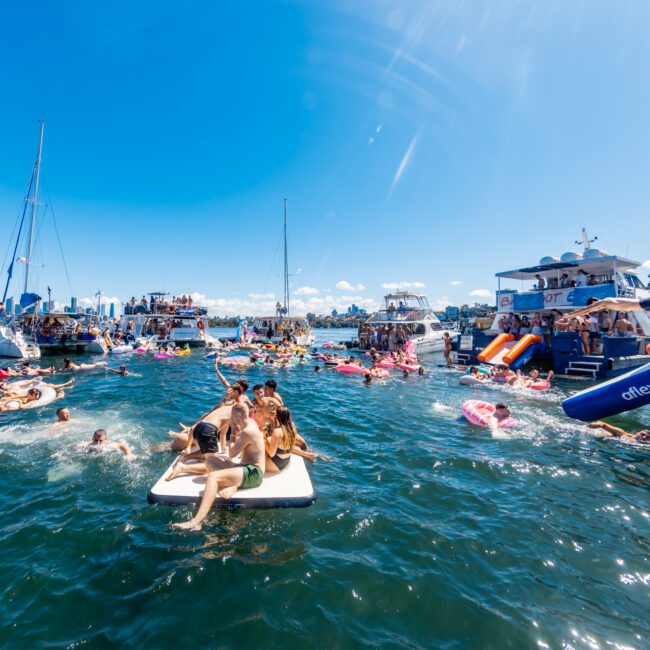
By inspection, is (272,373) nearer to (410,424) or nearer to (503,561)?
(410,424)

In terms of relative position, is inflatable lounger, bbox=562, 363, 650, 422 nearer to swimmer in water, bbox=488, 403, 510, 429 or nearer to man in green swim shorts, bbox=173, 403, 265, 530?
swimmer in water, bbox=488, 403, 510, 429

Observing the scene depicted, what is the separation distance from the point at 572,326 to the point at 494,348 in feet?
13.5

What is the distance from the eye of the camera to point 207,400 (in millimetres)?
13719

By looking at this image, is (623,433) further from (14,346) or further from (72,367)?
(14,346)

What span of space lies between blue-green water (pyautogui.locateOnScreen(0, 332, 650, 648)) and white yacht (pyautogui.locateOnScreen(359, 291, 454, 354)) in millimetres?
23251

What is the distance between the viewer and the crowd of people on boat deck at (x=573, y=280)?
69.4 ft

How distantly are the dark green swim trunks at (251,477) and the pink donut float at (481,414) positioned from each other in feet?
23.5

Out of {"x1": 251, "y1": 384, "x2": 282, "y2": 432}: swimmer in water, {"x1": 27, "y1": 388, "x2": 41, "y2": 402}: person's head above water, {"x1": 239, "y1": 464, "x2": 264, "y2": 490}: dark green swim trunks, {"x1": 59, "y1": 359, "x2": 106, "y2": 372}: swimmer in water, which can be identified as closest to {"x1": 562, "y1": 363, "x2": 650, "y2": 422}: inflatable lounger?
{"x1": 251, "y1": 384, "x2": 282, "y2": 432}: swimmer in water

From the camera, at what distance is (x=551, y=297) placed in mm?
21734

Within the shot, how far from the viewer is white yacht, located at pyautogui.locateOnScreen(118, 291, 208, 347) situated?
111 feet

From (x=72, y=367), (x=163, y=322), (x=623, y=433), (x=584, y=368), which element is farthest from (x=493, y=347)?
(x=163, y=322)

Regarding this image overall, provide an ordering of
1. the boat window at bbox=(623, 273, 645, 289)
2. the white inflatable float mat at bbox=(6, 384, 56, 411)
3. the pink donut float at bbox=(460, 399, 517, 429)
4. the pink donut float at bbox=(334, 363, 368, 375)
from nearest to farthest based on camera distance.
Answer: the pink donut float at bbox=(460, 399, 517, 429)
the white inflatable float mat at bbox=(6, 384, 56, 411)
the pink donut float at bbox=(334, 363, 368, 375)
the boat window at bbox=(623, 273, 645, 289)

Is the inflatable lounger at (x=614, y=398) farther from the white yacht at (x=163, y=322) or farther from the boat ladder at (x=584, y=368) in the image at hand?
the white yacht at (x=163, y=322)

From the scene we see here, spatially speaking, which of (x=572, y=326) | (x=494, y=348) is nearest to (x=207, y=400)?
(x=494, y=348)
